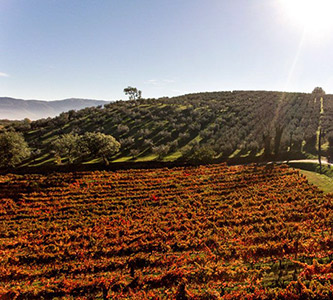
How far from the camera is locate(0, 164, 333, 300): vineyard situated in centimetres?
1556

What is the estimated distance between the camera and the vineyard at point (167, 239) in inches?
613

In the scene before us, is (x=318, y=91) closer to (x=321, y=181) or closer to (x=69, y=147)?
(x=321, y=181)

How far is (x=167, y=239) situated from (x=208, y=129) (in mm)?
65448

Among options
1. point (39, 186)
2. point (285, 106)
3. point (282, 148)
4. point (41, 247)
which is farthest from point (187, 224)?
point (285, 106)

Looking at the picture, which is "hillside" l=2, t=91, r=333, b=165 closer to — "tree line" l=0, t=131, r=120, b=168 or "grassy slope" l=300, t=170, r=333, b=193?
"tree line" l=0, t=131, r=120, b=168

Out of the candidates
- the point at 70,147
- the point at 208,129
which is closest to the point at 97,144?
the point at 70,147

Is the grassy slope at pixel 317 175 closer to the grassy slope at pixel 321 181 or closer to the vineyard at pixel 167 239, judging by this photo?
the grassy slope at pixel 321 181

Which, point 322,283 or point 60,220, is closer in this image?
point 322,283

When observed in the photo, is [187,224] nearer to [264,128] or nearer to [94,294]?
[94,294]

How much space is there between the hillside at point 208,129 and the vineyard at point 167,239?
72.3 feet

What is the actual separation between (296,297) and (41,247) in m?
25.8

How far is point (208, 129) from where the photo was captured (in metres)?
81.7

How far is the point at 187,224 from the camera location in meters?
24.8

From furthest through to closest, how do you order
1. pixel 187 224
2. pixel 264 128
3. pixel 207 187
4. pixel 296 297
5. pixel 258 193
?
pixel 264 128 → pixel 207 187 → pixel 258 193 → pixel 187 224 → pixel 296 297
